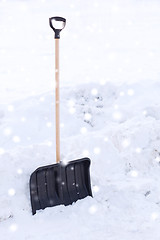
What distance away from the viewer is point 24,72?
29.7 ft

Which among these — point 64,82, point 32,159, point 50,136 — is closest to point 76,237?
point 32,159

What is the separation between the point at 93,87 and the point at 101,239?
3.42m

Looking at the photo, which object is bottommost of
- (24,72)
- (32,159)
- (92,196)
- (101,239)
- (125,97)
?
(101,239)

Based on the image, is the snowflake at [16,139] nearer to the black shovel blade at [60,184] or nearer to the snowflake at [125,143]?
the black shovel blade at [60,184]

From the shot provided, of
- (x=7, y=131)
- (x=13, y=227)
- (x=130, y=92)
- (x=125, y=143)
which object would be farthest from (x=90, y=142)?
(x=130, y=92)

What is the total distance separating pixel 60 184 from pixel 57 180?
0.05 m

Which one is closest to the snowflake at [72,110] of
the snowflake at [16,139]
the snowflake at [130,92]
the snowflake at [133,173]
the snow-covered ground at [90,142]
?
the snow-covered ground at [90,142]

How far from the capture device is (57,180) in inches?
149

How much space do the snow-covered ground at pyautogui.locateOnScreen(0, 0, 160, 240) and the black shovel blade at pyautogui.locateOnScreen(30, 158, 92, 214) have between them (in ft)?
0.29

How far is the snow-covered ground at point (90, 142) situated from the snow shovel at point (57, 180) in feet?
0.31

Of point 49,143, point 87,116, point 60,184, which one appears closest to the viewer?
point 60,184

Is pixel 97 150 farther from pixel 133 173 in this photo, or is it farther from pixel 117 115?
pixel 117 115

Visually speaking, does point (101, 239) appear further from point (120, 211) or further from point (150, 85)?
point (150, 85)

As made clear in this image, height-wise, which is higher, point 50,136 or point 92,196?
point 50,136
